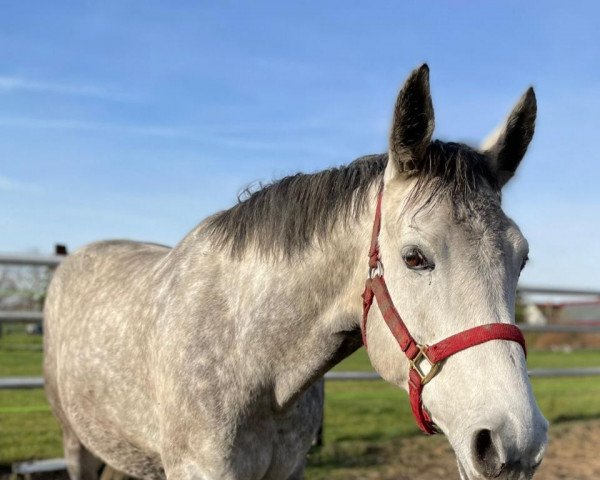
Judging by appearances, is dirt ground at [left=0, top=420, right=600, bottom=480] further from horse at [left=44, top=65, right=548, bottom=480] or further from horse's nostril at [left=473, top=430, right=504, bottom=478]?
horse's nostril at [left=473, top=430, right=504, bottom=478]

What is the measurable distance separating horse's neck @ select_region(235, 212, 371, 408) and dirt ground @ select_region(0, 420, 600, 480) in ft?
10.4

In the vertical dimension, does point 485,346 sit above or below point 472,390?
above

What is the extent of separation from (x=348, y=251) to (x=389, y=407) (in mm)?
7000

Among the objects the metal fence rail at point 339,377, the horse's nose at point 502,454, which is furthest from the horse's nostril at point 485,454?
the metal fence rail at point 339,377

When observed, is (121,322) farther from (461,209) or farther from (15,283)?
(15,283)

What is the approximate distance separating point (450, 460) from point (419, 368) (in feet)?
14.5

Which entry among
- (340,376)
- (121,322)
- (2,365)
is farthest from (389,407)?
(121,322)

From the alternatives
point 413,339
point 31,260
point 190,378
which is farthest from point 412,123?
point 31,260

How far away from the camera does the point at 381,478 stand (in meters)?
5.37

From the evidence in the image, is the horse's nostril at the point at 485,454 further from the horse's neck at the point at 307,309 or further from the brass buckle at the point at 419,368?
the horse's neck at the point at 307,309

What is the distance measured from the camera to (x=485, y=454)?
181 centimetres

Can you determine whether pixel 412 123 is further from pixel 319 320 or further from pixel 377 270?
pixel 319 320

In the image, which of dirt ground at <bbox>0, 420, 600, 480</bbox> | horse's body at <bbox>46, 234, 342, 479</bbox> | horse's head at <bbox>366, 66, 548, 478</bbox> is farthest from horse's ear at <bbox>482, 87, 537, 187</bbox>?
dirt ground at <bbox>0, 420, 600, 480</bbox>

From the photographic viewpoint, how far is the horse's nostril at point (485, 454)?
1.79 meters
